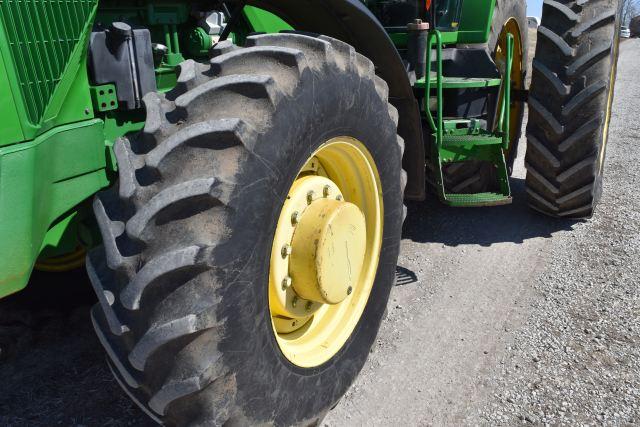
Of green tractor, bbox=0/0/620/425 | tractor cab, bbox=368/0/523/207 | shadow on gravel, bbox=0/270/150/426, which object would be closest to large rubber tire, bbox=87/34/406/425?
green tractor, bbox=0/0/620/425

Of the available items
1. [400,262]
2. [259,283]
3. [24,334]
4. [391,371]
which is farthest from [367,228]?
[24,334]

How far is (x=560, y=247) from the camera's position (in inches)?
155

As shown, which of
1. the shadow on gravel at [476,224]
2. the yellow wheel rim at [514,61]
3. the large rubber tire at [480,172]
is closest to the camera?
the large rubber tire at [480,172]

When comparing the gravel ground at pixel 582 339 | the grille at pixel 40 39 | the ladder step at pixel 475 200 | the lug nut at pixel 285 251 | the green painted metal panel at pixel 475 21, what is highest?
the grille at pixel 40 39

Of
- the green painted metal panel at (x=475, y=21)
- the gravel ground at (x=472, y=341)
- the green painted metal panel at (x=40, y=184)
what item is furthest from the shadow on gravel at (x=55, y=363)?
the green painted metal panel at (x=475, y=21)

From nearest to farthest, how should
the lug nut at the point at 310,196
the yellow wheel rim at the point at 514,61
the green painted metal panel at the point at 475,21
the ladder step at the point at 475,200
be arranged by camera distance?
the lug nut at the point at 310,196, the ladder step at the point at 475,200, the green painted metal panel at the point at 475,21, the yellow wheel rim at the point at 514,61

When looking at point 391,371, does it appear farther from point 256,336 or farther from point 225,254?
point 225,254

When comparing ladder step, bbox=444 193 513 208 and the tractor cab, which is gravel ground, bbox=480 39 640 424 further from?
the tractor cab

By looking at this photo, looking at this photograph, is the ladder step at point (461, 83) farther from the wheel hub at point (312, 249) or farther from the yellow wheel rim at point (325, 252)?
the wheel hub at point (312, 249)

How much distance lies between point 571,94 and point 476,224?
1075 millimetres

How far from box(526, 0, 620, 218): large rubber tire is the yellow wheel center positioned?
7.18 ft

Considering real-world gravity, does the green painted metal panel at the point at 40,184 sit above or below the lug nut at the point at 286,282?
above

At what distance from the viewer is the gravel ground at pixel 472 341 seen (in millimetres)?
2459

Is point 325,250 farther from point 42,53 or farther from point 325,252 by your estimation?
point 42,53
